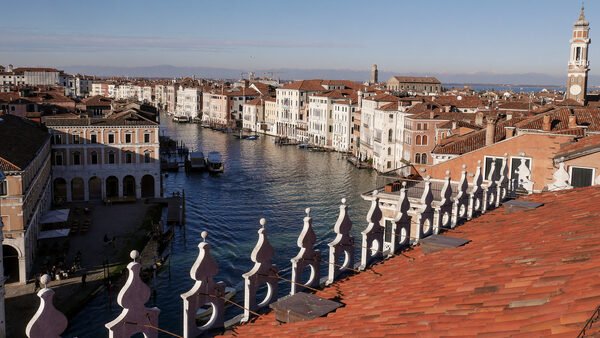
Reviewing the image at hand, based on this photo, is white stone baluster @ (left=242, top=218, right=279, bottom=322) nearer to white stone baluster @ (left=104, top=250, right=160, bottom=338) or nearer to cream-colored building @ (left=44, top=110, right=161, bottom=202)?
white stone baluster @ (left=104, top=250, right=160, bottom=338)

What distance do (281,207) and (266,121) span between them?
56.5 meters

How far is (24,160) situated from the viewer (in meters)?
28.0

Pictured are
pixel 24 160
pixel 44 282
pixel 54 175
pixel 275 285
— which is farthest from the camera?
pixel 54 175

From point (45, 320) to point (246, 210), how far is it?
35782mm

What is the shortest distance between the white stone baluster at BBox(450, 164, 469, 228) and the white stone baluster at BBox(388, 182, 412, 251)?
3.63 ft

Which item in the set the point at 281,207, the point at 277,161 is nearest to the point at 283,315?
the point at 281,207

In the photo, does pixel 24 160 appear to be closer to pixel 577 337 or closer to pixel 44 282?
pixel 44 282

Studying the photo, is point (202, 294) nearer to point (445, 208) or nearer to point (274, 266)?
point (274, 266)

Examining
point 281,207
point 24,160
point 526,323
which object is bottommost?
point 281,207

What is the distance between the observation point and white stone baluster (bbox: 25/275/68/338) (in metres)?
3.93

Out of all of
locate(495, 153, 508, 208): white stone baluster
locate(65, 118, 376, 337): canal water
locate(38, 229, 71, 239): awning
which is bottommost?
locate(65, 118, 376, 337): canal water

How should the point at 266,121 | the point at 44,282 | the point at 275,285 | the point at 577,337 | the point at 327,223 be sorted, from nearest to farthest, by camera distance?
the point at 577,337
the point at 44,282
the point at 275,285
the point at 327,223
the point at 266,121

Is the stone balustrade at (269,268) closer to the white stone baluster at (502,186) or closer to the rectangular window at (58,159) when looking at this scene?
the white stone baluster at (502,186)

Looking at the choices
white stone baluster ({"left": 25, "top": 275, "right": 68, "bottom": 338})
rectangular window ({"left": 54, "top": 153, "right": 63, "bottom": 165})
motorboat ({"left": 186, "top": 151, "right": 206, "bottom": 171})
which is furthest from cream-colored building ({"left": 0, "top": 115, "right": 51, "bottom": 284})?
motorboat ({"left": 186, "top": 151, "right": 206, "bottom": 171})
